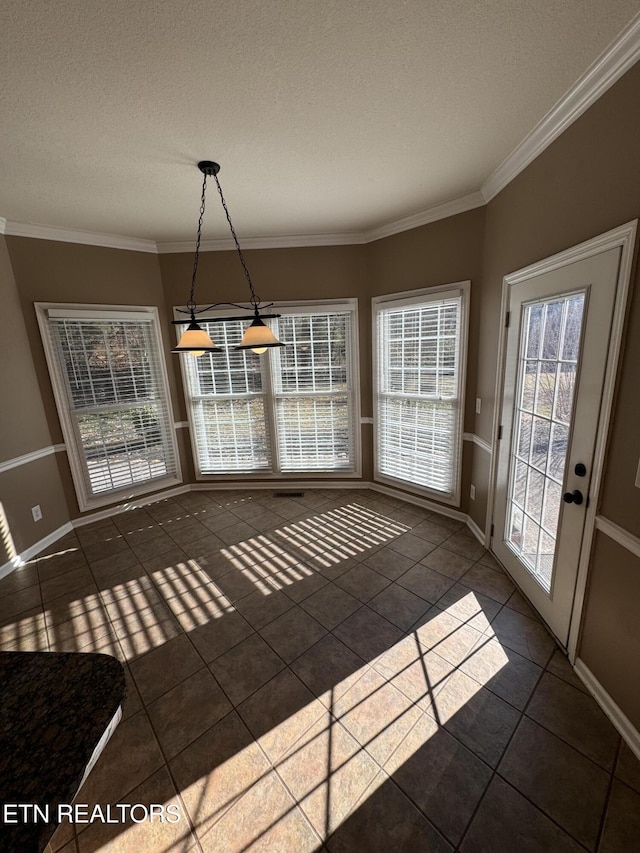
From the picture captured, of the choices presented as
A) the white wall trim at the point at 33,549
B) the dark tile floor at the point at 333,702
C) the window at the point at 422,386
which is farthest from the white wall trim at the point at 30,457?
the window at the point at 422,386

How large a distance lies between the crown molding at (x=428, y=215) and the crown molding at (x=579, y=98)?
1.16 feet

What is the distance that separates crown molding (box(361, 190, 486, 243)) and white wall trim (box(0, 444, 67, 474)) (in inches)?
142

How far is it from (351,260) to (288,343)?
1063 millimetres

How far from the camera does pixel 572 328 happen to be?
6.08ft

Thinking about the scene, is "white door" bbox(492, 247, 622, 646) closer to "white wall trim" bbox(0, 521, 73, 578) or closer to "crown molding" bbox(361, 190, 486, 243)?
"crown molding" bbox(361, 190, 486, 243)

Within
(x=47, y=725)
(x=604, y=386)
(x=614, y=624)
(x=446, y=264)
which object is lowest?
(x=614, y=624)

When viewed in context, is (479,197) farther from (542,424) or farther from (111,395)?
(111,395)

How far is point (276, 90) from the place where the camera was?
5.24 ft

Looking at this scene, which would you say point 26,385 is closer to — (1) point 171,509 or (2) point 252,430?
(1) point 171,509

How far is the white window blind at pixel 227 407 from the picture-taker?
3963mm

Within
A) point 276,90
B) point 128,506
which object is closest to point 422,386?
point 276,90


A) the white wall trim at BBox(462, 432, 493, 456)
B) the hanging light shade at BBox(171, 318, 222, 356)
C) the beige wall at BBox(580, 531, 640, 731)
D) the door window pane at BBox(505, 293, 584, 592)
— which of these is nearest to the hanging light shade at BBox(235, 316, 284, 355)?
the hanging light shade at BBox(171, 318, 222, 356)

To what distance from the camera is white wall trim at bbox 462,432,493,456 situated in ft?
9.25

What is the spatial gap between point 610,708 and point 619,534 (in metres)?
0.81
